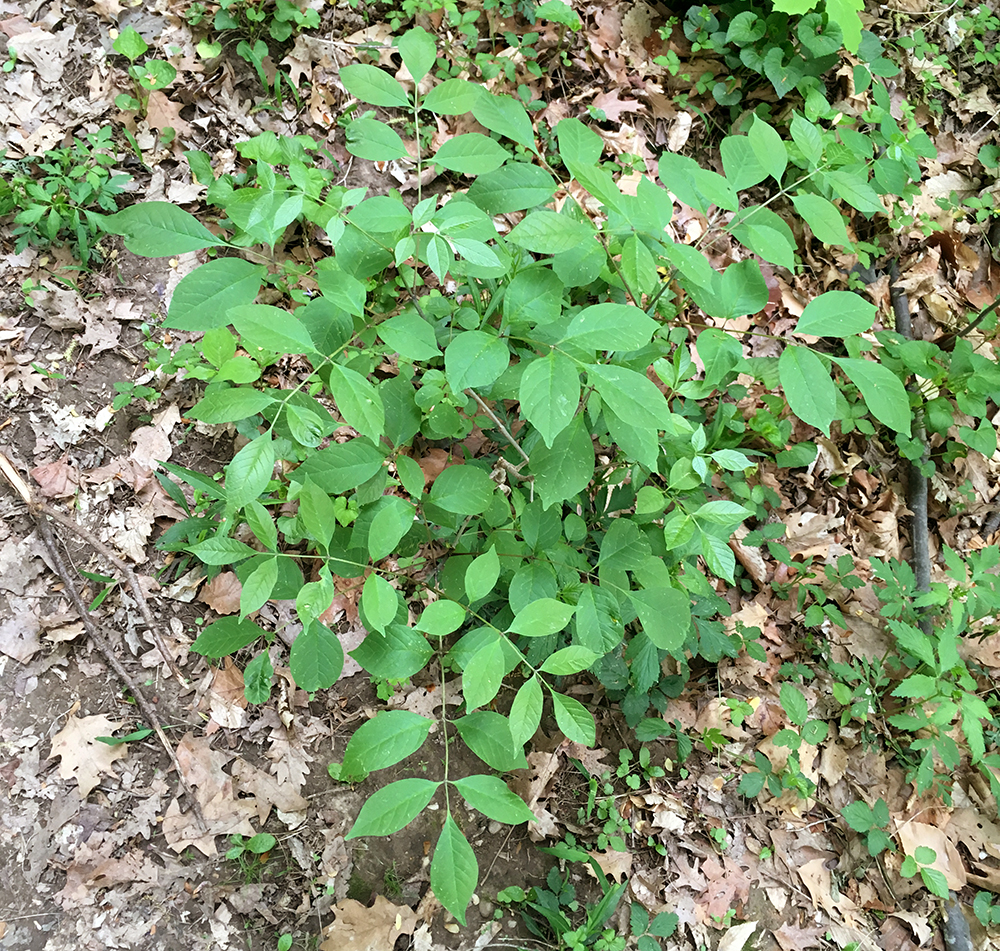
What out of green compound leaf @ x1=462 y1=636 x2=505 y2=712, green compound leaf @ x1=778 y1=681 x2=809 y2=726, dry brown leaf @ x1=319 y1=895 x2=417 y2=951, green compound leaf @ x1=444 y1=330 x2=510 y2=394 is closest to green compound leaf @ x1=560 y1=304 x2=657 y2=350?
green compound leaf @ x1=444 y1=330 x2=510 y2=394

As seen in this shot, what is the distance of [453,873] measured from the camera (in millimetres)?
1428

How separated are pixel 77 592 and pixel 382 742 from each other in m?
1.64

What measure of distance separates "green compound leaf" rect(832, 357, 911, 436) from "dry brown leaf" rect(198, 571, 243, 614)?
222cm

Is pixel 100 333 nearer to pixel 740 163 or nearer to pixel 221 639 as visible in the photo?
pixel 221 639

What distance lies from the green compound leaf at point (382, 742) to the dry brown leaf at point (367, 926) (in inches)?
45.7

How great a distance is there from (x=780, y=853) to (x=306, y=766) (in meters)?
1.85

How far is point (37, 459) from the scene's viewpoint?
2600 millimetres

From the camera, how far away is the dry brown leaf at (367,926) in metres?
2.24

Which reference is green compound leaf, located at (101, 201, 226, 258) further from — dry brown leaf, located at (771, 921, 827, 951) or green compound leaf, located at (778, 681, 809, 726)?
dry brown leaf, located at (771, 921, 827, 951)

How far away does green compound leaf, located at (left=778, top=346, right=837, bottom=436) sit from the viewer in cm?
150

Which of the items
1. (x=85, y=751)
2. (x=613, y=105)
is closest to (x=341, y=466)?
(x=85, y=751)

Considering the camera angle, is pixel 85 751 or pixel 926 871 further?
pixel 926 871

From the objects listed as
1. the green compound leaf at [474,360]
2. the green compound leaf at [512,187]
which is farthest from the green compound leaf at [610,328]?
the green compound leaf at [512,187]

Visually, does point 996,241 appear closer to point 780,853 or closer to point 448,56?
point 448,56
